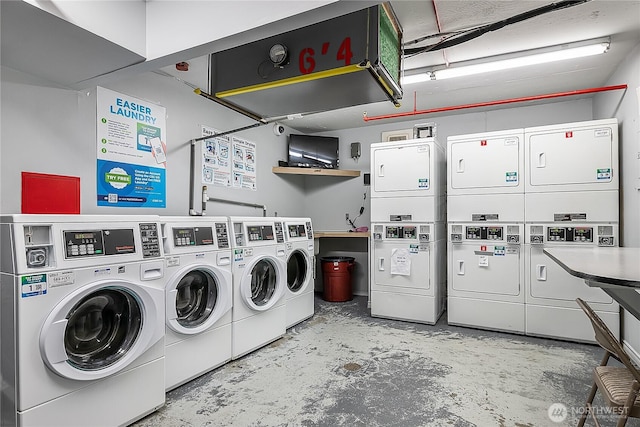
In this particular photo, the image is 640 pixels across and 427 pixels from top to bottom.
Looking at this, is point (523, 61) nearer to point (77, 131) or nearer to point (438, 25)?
point (438, 25)

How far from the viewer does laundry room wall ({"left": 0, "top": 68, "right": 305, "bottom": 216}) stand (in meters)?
2.25

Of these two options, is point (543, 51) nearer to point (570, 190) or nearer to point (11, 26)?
point (570, 190)

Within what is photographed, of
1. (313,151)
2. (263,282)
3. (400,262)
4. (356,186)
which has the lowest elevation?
(263,282)

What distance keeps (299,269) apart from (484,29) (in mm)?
2990

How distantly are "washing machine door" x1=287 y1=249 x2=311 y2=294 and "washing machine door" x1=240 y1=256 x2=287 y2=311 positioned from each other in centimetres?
45

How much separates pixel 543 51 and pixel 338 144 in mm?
3193

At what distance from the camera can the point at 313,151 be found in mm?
5445

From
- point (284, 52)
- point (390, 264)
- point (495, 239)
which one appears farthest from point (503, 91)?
point (284, 52)

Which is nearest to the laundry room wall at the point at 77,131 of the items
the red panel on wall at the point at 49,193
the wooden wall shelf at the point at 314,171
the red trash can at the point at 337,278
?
the red panel on wall at the point at 49,193

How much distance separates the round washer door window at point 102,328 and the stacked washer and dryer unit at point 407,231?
2870 millimetres

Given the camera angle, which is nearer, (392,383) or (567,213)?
(392,383)

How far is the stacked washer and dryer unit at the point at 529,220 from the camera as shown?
3324 mm

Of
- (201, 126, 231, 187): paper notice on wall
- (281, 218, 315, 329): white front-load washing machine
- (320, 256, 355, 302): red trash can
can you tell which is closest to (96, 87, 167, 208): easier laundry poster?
(201, 126, 231, 187): paper notice on wall
